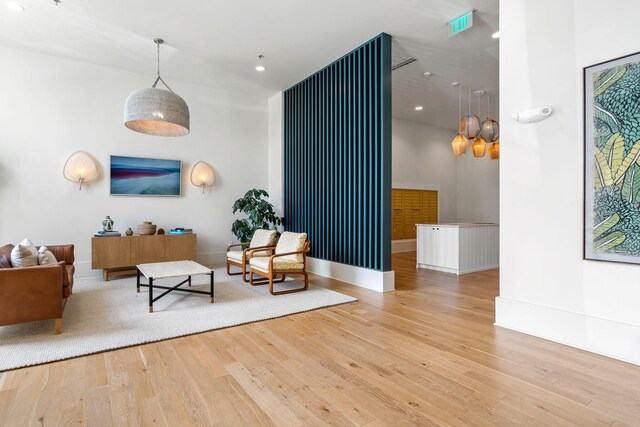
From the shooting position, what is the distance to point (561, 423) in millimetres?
1835

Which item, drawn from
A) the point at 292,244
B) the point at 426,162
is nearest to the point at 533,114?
the point at 292,244

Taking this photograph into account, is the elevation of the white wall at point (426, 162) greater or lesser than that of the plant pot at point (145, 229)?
greater

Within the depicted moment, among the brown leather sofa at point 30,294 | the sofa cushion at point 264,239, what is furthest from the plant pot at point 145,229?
the brown leather sofa at point 30,294

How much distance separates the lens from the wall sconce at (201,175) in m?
6.83

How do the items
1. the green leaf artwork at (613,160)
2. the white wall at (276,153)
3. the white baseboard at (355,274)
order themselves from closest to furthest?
Answer: the green leaf artwork at (613,160) → the white baseboard at (355,274) → the white wall at (276,153)

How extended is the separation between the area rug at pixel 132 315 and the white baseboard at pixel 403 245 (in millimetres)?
4763

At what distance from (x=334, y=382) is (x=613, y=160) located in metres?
2.72

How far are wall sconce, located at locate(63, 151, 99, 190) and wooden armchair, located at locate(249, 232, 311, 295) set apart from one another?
126 inches

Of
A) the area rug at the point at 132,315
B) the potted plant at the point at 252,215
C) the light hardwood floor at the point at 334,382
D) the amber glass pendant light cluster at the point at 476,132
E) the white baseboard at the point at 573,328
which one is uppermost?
the amber glass pendant light cluster at the point at 476,132

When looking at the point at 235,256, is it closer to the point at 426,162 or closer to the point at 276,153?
the point at 276,153

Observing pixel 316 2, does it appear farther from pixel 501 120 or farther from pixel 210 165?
pixel 210 165

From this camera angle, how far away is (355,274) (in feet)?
17.4

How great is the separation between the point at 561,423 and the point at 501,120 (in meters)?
2.69

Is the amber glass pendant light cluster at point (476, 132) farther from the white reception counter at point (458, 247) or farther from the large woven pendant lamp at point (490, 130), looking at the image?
the white reception counter at point (458, 247)
